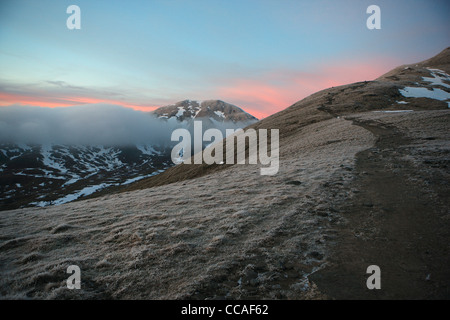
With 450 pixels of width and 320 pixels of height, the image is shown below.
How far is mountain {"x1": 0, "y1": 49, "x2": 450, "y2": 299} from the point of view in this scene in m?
7.87

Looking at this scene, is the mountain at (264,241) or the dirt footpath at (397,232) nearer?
the dirt footpath at (397,232)

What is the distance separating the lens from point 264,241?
10672 mm

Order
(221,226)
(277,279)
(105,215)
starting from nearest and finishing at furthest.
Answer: (277,279) < (221,226) < (105,215)

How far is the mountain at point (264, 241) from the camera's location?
787 cm

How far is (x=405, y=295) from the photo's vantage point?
689cm

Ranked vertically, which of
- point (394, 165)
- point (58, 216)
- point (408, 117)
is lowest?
point (58, 216)

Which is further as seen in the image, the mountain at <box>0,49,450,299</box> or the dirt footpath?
the mountain at <box>0,49,450,299</box>

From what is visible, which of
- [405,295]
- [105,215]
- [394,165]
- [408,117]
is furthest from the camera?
[408,117]

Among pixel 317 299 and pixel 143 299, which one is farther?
pixel 143 299

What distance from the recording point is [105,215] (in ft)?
55.4

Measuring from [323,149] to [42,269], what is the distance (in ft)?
106

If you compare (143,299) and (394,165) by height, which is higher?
(394,165)

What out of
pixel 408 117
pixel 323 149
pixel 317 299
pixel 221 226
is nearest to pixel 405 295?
pixel 317 299
